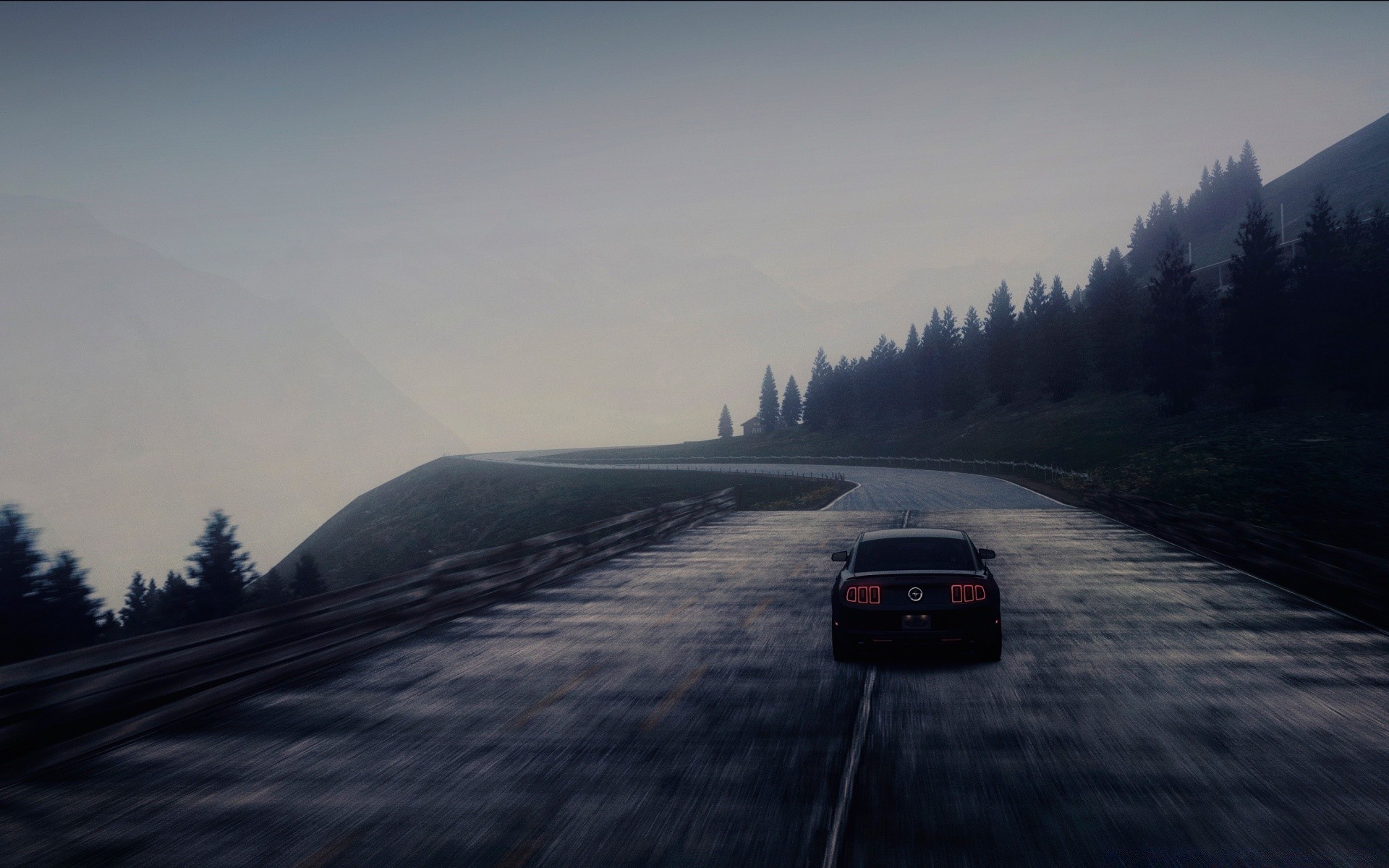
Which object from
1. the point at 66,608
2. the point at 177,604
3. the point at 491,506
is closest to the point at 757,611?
the point at 66,608

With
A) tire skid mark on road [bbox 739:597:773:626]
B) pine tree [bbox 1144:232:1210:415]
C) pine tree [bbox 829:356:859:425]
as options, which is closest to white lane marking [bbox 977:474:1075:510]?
tire skid mark on road [bbox 739:597:773:626]

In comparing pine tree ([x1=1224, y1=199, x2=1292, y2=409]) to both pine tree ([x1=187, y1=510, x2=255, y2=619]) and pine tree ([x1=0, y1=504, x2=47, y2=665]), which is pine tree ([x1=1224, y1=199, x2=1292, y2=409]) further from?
pine tree ([x1=0, y1=504, x2=47, y2=665])

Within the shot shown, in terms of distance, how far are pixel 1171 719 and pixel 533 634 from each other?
8.53m

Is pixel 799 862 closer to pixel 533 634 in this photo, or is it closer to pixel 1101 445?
pixel 533 634

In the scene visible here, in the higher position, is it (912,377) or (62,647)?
(912,377)

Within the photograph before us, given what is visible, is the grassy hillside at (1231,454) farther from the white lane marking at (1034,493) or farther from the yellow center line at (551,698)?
the yellow center line at (551,698)

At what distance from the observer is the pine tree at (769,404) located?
Answer: 175750 millimetres

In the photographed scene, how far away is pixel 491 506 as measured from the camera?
90812mm

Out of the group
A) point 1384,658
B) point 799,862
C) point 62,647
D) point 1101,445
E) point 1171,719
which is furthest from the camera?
point 1101,445

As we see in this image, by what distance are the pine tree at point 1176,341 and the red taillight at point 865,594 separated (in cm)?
7958

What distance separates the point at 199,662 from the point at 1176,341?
86418 mm

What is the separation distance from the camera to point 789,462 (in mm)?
116125

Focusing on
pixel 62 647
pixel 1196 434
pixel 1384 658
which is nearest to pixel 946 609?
pixel 1384 658

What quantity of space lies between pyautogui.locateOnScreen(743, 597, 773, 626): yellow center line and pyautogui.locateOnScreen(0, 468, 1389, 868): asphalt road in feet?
0.82
